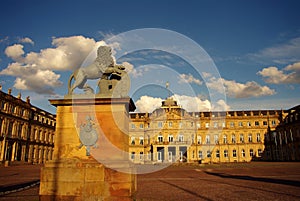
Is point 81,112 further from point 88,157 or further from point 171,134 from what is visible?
point 171,134

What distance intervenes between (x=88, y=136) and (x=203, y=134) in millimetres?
63877

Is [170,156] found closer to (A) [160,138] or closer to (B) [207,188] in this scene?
(A) [160,138]

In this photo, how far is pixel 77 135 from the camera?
6.95 meters

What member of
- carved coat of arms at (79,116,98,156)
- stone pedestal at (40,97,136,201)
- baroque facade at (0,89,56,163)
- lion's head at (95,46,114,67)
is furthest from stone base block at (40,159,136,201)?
baroque facade at (0,89,56,163)

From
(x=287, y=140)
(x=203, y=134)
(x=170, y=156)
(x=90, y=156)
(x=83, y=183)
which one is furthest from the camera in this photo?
(x=203, y=134)

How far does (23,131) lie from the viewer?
5638 centimetres

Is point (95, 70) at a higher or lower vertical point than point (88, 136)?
higher

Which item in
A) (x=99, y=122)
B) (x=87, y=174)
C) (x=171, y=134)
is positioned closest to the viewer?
(x=87, y=174)

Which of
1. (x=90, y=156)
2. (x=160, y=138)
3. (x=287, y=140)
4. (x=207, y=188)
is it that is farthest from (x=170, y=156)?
(x=90, y=156)

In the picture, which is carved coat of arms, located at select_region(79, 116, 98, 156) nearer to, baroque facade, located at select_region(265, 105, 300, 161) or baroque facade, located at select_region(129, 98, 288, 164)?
baroque facade, located at select_region(129, 98, 288, 164)

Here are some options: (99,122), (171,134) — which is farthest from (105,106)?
(171,134)

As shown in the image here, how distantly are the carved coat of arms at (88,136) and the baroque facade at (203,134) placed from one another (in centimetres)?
5716

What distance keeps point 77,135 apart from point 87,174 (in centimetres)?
116

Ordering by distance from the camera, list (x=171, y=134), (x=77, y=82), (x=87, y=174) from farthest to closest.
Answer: (x=171, y=134)
(x=77, y=82)
(x=87, y=174)
